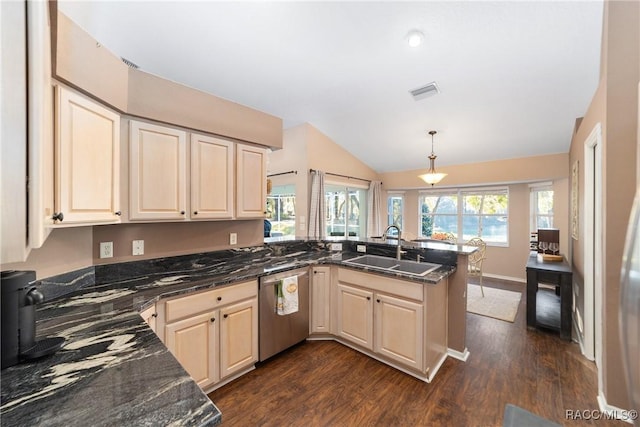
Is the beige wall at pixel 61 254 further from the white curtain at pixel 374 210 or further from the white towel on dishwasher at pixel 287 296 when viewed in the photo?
the white curtain at pixel 374 210

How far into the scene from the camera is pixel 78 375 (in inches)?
34.8

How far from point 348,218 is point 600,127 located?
4.56 metres

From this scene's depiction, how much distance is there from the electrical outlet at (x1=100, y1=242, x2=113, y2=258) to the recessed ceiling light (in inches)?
124

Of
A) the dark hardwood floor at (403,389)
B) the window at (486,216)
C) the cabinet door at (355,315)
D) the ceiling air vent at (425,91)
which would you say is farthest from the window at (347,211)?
the dark hardwood floor at (403,389)

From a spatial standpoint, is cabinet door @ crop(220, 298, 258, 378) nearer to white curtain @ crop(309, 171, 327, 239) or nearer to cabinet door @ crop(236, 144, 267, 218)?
cabinet door @ crop(236, 144, 267, 218)

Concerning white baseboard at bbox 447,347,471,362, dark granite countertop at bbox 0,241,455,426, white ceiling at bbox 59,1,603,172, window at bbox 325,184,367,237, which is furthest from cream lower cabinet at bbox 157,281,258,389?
window at bbox 325,184,367,237

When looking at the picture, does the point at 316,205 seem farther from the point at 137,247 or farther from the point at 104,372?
the point at 104,372

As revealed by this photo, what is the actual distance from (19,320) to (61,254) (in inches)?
37.3

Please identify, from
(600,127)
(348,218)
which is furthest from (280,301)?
(348,218)

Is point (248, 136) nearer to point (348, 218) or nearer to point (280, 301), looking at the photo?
point (280, 301)

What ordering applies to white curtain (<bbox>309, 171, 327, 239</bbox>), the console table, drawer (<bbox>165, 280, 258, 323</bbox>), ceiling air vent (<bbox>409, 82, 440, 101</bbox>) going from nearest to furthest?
Result: drawer (<bbox>165, 280, 258, 323</bbox>), the console table, ceiling air vent (<bbox>409, 82, 440, 101</bbox>), white curtain (<bbox>309, 171, 327, 239</bbox>)

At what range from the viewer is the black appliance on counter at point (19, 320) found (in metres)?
0.92

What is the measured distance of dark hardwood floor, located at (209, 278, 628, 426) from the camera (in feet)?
5.95

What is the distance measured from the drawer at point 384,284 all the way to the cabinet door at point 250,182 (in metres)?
1.09
